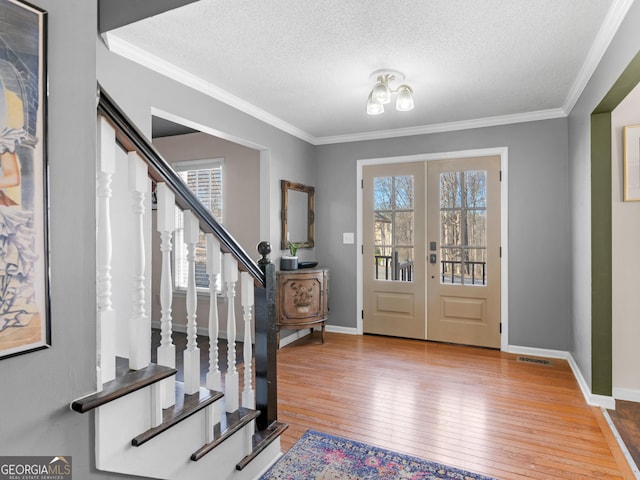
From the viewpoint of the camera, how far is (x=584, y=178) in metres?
3.03

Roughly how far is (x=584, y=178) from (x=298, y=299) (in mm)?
2783

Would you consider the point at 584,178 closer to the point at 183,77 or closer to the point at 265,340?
the point at 265,340

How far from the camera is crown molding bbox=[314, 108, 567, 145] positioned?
381 centimetres

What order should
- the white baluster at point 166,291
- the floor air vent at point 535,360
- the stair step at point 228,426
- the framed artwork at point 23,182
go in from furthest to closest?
the floor air vent at point 535,360 < the stair step at point 228,426 < the white baluster at point 166,291 < the framed artwork at point 23,182

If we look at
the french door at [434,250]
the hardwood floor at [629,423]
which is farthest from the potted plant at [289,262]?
the hardwood floor at [629,423]

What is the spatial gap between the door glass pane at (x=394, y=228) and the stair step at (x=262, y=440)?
9.12 feet

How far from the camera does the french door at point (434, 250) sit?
412 centimetres

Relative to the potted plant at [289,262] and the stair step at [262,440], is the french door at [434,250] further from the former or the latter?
the stair step at [262,440]

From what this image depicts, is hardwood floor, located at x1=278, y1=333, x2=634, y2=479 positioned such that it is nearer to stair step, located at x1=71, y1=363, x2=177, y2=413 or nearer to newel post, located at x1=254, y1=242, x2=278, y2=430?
newel post, located at x1=254, y1=242, x2=278, y2=430

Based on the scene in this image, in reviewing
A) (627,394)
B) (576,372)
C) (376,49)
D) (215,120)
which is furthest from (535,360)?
(215,120)

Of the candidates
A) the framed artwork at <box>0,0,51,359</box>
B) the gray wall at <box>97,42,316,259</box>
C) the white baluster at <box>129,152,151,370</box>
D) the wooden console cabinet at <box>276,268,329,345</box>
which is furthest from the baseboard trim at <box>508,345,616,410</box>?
the framed artwork at <box>0,0,51,359</box>

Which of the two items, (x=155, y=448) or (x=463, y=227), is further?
(x=463, y=227)

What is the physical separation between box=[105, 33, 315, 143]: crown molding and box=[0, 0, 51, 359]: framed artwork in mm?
1560

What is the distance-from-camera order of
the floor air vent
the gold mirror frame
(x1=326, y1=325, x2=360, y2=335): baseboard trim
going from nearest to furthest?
the floor air vent, the gold mirror frame, (x1=326, y1=325, x2=360, y2=335): baseboard trim
